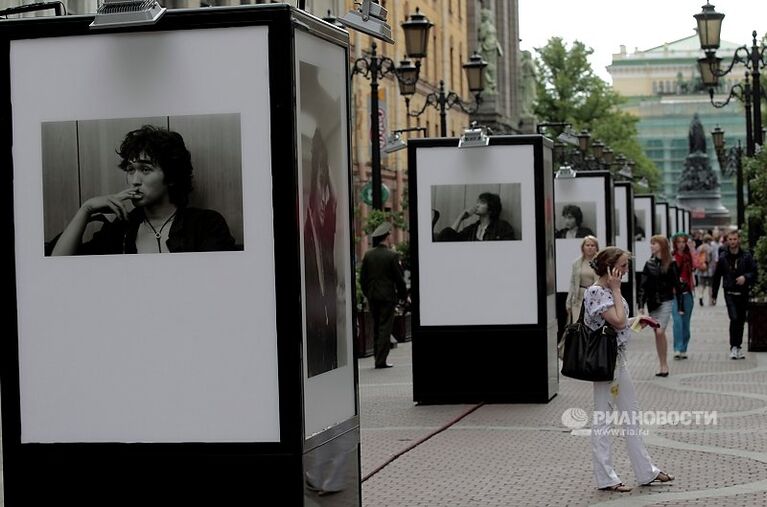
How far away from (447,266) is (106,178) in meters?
10.2

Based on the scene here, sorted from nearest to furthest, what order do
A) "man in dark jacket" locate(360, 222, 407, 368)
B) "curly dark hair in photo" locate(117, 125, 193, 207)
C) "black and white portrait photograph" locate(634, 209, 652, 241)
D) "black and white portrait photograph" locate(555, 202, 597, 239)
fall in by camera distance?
"curly dark hair in photo" locate(117, 125, 193, 207), "man in dark jacket" locate(360, 222, 407, 368), "black and white portrait photograph" locate(555, 202, 597, 239), "black and white portrait photograph" locate(634, 209, 652, 241)

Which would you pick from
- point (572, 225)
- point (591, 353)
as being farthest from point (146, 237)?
point (572, 225)

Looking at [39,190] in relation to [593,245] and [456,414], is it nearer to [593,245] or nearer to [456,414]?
[456,414]

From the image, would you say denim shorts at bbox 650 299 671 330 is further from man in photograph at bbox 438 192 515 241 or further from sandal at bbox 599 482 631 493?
sandal at bbox 599 482 631 493

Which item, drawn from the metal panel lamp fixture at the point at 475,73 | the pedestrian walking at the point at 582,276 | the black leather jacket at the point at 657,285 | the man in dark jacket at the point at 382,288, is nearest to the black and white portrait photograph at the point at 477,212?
the pedestrian walking at the point at 582,276

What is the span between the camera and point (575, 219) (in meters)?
27.4

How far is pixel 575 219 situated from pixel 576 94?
65758mm

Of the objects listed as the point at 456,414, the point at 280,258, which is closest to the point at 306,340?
the point at 280,258

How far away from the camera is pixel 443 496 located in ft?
35.8

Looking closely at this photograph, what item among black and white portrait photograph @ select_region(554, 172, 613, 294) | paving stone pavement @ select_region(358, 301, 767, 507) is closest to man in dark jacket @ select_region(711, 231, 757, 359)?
paving stone pavement @ select_region(358, 301, 767, 507)

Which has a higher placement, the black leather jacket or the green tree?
the green tree

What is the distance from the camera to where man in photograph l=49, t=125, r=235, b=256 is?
24.5 ft

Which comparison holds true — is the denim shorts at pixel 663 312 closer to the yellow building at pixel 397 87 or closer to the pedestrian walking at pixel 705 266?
the yellow building at pixel 397 87

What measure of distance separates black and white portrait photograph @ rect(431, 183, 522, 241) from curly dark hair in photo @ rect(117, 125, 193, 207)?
391 inches
